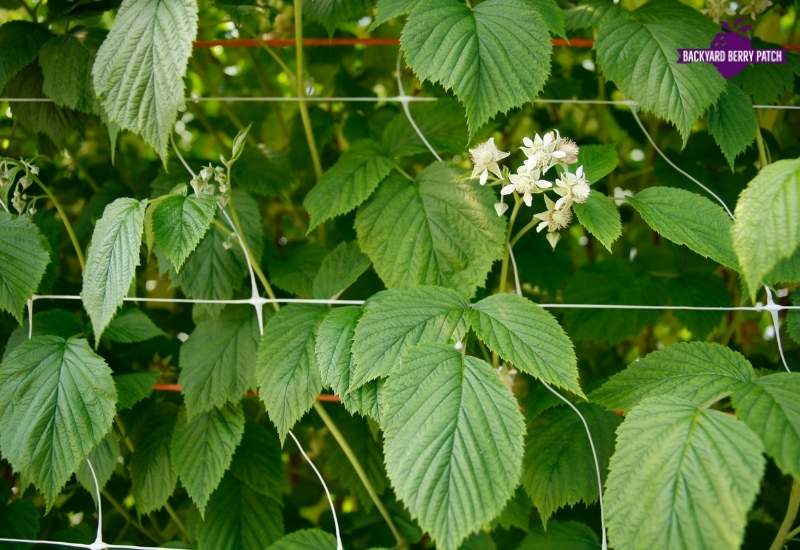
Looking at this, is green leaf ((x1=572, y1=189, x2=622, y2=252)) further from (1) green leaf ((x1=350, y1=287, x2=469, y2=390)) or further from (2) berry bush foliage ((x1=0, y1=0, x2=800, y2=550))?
(1) green leaf ((x1=350, y1=287, x2=469, y2=390))

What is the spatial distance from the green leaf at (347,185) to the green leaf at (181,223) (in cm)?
23

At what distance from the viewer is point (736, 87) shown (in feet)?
5.38

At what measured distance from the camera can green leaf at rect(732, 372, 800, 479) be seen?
1.17 m

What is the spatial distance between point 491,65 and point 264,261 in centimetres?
78

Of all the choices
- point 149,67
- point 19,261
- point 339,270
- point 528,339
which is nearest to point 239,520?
point 339,270

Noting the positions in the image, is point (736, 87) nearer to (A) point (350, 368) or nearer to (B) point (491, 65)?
(B) point (491, 65)

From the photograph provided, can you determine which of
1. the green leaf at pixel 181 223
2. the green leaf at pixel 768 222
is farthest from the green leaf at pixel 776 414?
the green leaf at pixel 181 223

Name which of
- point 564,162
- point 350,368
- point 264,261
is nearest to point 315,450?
point 264,261

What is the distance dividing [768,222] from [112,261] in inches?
40.9

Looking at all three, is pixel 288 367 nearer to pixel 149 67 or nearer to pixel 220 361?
pixel 220 361

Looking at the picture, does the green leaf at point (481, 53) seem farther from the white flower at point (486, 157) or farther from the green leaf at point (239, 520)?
the green leaf at point (239, 520)

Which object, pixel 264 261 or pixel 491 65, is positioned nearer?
pixel 491 65

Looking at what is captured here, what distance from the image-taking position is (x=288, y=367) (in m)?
1.51

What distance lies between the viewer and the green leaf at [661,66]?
149 cm
